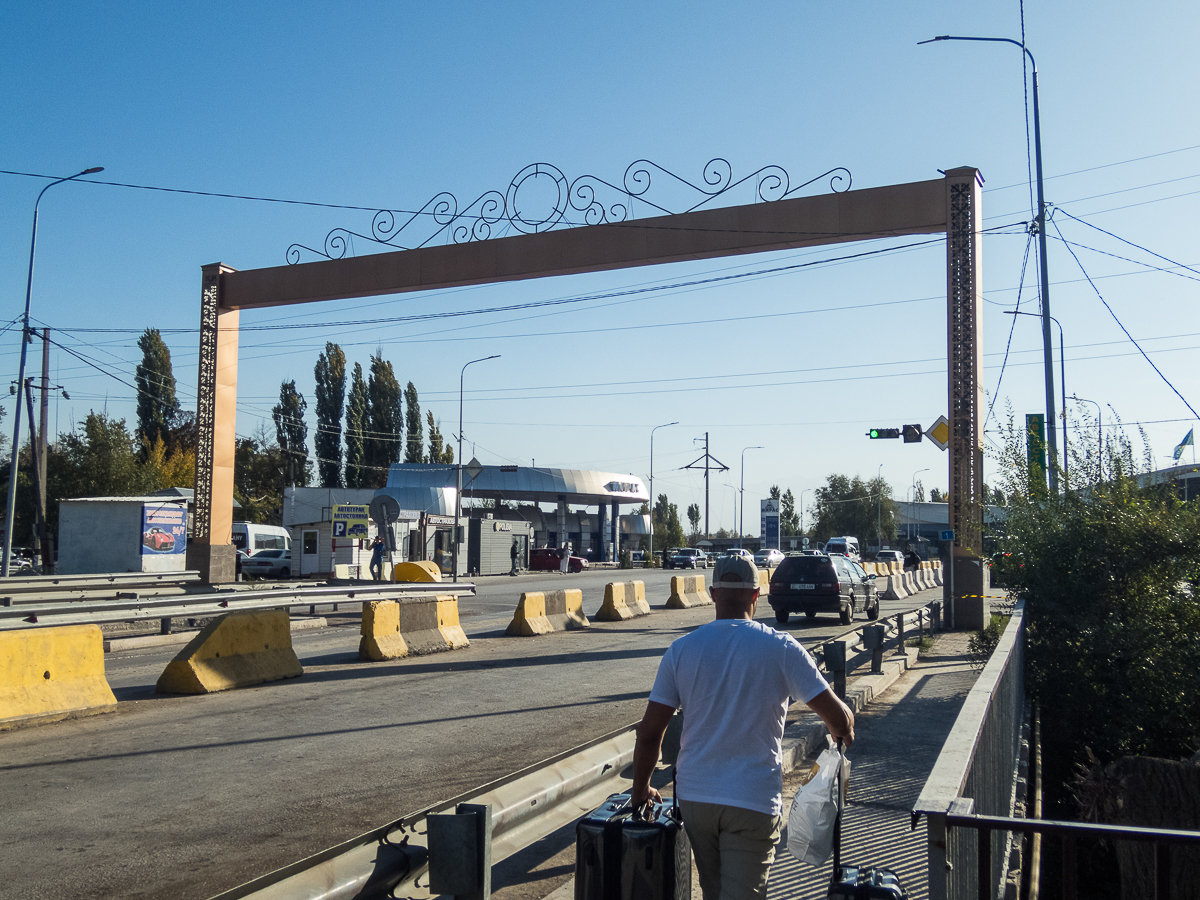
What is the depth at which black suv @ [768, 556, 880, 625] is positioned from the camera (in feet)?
66.9

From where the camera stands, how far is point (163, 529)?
27359 millimetres

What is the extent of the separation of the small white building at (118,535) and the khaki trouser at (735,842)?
26529 mm

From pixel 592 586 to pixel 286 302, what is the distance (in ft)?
53.9

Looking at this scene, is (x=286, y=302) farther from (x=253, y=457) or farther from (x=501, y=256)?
(x=253, y=457)

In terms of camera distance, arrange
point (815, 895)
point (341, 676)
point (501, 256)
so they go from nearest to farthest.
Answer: point (815, 895), point (341, 676), point (501, 256)

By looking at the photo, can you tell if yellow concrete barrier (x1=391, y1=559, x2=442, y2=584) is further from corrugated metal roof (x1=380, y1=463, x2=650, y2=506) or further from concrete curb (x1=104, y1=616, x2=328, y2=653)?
corrugated metal roof (x1=380, y1=463, x2=650, y2=506)

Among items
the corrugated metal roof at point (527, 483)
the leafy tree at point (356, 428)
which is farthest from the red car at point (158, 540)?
the leafy tree at point (356, 428)

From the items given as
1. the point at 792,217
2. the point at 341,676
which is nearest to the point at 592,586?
the point at 792,217

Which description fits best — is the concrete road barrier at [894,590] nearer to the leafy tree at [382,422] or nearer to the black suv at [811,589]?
the black suv at [811,589]

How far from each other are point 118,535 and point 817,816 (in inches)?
1092

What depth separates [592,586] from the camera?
117 feet

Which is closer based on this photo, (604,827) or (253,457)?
(604,827)

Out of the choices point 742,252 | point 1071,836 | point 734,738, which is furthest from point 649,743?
point 742,252

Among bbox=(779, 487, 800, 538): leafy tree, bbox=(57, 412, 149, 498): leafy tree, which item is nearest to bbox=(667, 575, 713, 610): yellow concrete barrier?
bbox=(57, 412, 149, 498): leafy tree
